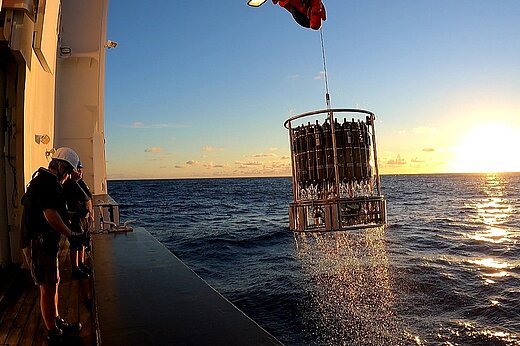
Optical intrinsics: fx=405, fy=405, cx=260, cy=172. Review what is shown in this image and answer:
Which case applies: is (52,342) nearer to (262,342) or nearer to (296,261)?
(262,342)

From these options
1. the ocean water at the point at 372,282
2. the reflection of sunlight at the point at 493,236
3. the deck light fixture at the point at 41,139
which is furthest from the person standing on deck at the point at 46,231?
the reflection of sunlight at the point at 493,236

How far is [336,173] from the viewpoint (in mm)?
5707

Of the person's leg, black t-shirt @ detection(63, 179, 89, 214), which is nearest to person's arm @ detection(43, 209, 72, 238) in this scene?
the person's leg

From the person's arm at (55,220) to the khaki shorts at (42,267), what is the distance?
31cm

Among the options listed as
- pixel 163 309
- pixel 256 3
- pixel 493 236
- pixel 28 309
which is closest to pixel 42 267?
pixel 163 309

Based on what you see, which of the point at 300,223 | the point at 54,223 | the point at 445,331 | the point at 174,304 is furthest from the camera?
the point at 445,331

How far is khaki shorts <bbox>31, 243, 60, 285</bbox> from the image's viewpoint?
418cm

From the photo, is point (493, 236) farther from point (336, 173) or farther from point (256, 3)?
point (256, 3)

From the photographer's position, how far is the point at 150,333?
2932 millimetres

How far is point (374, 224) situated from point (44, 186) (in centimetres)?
442

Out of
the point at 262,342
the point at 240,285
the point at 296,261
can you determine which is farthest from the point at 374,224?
the point at 296,261

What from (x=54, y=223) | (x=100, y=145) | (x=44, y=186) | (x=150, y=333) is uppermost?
(x=100, y=145)

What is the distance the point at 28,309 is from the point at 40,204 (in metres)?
2.32

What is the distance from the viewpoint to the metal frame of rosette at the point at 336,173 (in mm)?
5824
